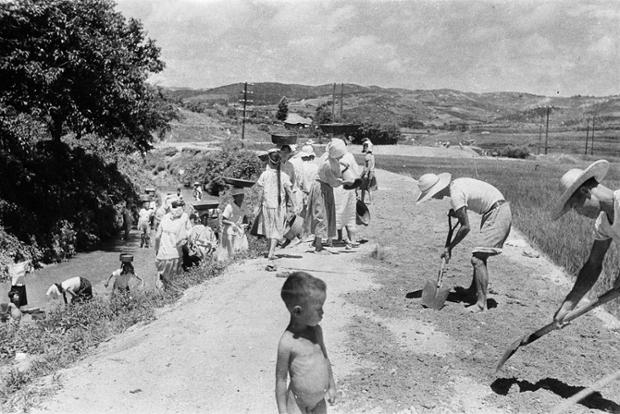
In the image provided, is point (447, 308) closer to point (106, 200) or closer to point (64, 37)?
point (64, 37)

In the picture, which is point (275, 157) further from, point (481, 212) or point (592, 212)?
point (592, 212)

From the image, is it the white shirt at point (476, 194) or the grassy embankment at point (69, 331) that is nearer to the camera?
the grassy embankment at point (69, 331)

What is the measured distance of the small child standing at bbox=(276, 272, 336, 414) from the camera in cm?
338

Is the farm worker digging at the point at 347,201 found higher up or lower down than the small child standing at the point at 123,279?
higher up

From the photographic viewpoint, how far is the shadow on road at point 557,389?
4801 mm

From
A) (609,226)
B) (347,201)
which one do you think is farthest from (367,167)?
(609,226)

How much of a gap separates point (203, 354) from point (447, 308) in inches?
113

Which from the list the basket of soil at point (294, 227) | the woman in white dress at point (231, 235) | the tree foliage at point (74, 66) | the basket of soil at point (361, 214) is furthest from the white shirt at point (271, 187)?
the tree foliage at point (74, 66)

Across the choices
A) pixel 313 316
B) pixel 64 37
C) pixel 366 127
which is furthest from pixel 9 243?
pixel 366 127

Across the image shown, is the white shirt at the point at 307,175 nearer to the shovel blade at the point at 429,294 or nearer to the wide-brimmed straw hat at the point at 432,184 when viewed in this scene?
the wide-brimmed straw hat at the point at 432,184

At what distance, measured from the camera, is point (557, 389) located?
5066mm

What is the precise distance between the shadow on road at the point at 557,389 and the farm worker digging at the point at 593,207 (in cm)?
86

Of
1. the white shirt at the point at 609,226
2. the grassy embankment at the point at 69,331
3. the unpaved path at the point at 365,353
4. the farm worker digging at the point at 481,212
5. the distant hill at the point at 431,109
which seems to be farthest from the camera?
the distant hill at the point at 431,109

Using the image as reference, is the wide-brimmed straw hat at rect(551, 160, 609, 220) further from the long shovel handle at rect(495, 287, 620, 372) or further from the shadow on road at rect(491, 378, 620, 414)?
the shadow on road at rect(491, 378, 620, 414)
